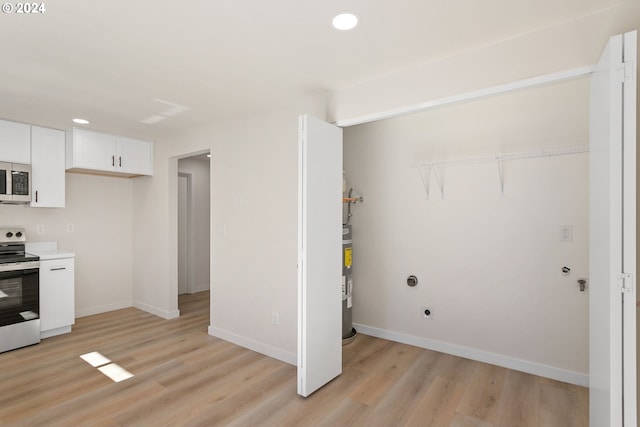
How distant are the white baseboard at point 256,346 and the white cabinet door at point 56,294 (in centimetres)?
162

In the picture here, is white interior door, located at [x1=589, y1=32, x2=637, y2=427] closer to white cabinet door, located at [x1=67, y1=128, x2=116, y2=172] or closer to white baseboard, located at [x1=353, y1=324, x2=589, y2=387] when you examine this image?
white baseboard, located at [x1=353, y1=324, x2=589, y2=387]

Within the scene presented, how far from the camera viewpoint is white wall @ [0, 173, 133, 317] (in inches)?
168

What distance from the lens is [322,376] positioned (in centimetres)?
262

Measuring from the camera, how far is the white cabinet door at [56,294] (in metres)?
3.62

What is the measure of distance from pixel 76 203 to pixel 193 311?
210 cm

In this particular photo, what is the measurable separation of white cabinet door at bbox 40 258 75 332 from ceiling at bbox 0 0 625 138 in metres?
1.72

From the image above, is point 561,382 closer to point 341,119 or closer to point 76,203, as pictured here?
point 341,119

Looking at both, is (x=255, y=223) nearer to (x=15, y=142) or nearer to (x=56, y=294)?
(x=56, y=294)

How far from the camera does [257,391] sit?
2.57 meters

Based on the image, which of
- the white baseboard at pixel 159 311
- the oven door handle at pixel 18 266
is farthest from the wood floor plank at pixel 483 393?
the oven door handle at pixel 18 266

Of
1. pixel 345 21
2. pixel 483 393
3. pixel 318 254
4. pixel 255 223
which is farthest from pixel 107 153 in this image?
pixel 483 393

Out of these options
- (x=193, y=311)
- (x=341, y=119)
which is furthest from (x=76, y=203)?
(x=341, y=119)

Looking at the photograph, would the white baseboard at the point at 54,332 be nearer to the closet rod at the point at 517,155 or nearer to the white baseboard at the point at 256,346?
the white baseboard at the point at 256,346

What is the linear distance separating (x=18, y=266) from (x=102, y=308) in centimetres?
148
